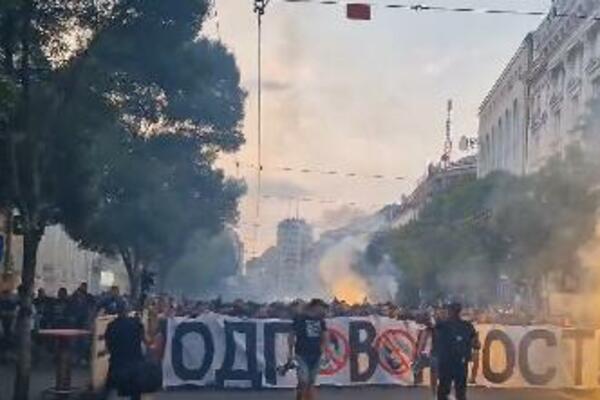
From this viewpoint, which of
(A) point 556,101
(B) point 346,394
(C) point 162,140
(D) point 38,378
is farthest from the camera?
(A) point 556,101

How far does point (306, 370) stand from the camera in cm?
1587

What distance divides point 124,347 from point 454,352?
14.8 feet

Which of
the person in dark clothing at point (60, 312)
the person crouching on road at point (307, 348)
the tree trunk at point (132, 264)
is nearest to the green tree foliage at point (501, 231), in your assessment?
the tree trunk at point (132, 264)

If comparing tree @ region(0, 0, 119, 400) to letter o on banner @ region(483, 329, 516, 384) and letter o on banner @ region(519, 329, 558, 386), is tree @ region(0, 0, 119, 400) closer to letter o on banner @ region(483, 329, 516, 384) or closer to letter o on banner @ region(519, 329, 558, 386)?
letter o on banner @ region(483, 329, 516, 384)

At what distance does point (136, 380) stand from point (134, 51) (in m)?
18.4

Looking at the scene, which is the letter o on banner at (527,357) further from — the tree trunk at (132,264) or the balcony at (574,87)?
the balcony at (574,87)

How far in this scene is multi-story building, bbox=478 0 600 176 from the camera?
169ft

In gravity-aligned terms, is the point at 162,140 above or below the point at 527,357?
above

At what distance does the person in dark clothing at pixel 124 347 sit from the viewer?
13.4 m

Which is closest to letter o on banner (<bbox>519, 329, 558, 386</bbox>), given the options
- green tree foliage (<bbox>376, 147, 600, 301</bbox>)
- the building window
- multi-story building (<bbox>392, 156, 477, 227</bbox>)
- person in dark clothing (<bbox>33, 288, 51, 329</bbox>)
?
person in dark clothing (<bbox>33, 288, 51, 329</bbox>)

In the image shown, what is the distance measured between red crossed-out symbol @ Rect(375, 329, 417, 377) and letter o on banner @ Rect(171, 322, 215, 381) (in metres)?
3.07

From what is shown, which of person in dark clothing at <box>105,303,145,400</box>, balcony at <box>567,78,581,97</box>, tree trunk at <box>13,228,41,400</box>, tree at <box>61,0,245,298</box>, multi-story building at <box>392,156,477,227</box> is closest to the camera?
person in dark clothing at <box>105,303,145,400</box>

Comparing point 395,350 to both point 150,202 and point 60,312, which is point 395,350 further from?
point 150,202

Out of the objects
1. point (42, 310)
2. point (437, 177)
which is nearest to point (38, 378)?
point (42, 310)
